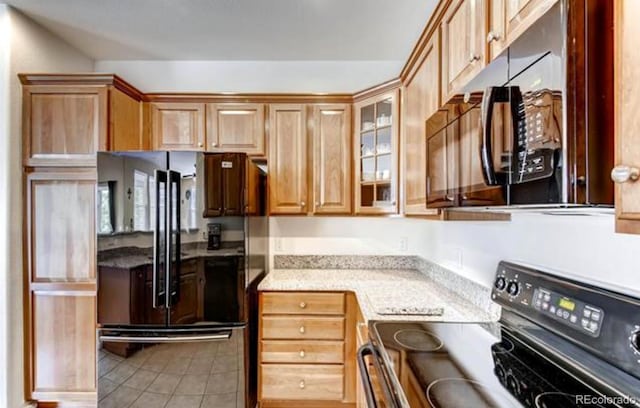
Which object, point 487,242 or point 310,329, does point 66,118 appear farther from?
point 487,242

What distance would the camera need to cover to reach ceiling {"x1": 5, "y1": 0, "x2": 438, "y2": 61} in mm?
2092

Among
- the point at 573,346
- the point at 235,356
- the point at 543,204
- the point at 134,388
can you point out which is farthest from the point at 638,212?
the point at 134,388

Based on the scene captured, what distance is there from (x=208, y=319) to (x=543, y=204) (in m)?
1.87

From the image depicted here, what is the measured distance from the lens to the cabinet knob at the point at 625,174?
538 millimetres

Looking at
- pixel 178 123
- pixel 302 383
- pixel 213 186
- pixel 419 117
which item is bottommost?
pixel 302 383

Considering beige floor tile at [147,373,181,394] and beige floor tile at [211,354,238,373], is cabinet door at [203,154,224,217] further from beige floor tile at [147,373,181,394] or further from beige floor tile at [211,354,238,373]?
beige floor tile at [147,373,181,394]

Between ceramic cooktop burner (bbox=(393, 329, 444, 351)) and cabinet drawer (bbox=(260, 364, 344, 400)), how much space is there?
41.0 inches

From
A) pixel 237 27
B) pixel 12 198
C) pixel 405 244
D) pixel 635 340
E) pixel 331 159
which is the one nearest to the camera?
pixel 635 340

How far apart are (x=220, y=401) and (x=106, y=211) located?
1321 mm

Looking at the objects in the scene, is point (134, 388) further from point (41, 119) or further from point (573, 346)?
point (573, 346)

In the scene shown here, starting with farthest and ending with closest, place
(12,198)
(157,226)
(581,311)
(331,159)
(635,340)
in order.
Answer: (331,159), (12,198), (157,226), (581,311), (635,340)

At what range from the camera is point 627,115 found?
0.56 metres

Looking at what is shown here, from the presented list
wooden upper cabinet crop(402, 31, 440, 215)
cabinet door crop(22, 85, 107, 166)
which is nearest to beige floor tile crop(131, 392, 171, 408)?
cabinet door crop(22, 85, 107, 166)

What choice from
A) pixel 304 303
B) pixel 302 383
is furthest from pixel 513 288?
pixel 302 383
